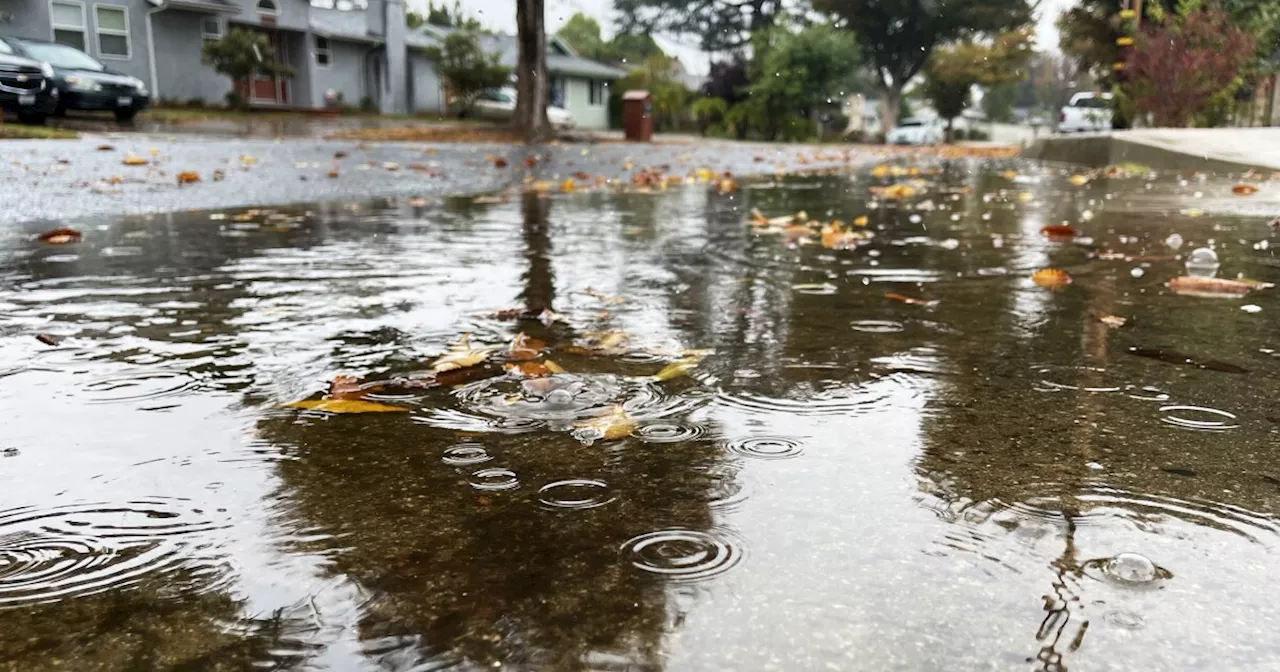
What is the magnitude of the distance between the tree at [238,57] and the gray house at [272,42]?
1127 mm

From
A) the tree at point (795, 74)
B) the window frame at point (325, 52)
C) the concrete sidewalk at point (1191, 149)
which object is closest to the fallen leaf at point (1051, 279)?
the concrete sidewalk at point (1191, 149)

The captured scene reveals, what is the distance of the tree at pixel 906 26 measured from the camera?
41.1m

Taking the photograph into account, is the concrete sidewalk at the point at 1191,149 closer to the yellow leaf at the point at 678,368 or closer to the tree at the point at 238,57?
the yellow leaf at the point at 678,368

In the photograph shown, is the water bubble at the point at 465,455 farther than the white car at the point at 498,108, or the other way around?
the white car at the point at 498,108

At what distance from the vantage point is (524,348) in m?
2.14

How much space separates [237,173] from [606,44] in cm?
5215

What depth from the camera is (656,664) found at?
2.87ft

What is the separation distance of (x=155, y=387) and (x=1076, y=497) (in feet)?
5.38

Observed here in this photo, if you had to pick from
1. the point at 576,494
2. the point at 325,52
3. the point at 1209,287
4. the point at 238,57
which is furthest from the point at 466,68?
the point at 576,494

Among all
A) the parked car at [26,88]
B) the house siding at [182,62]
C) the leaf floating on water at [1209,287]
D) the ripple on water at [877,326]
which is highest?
the house siding at [182,62]

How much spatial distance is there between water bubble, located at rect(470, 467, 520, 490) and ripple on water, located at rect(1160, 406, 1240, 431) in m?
1.11

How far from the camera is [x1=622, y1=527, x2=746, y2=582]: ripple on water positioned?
3.48 ft

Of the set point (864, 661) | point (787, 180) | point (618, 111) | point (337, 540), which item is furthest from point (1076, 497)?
point (618, 111)

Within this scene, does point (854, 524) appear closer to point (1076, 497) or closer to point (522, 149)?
point (1076, 497)
